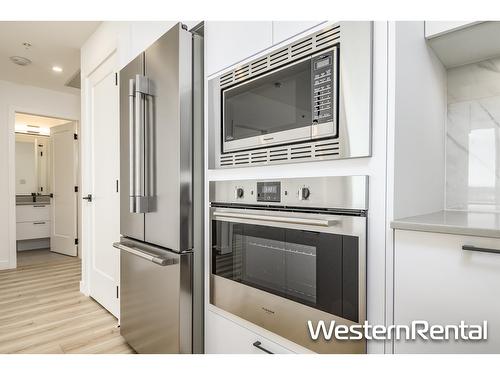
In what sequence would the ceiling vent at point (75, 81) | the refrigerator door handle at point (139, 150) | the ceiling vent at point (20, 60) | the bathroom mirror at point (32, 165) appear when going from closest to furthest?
the refrigerator door handle at point (139, 150), the ceiling vent at point (20, 60), the ceiling vent at point (75, 81), the bathroom mirror at point (32, 165)

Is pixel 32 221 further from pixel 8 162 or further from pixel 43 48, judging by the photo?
→ pixel 43 48

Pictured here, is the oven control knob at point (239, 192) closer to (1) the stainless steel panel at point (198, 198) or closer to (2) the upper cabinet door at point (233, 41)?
(1) the stainless steel panel at point (198, 198)

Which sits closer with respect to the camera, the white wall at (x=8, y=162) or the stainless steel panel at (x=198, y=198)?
the stainless steel panel at (x=198, y=198)

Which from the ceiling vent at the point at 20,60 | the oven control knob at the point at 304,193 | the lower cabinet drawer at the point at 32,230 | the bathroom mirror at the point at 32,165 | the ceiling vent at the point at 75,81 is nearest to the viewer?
the oven control knob at the point at 304,193

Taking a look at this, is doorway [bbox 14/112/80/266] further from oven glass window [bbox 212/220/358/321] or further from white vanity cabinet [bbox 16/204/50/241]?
oven glass window [bbox 212/220/358/321]

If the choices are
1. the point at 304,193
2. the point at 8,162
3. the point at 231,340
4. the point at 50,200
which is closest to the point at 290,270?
the point at 304,193

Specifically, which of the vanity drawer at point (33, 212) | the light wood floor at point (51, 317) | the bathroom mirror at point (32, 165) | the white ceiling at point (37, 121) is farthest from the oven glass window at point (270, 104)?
the bathroom mirror at point (32, 165)

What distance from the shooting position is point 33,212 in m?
5.30

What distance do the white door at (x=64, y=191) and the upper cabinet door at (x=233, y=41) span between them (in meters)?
4.09

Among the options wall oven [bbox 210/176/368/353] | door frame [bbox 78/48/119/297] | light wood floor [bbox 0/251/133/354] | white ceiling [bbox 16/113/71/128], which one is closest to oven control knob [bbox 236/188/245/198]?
wall oven [bbox 210/176/368/353]

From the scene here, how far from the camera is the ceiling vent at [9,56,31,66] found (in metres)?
3.50

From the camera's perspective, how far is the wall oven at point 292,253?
97cm

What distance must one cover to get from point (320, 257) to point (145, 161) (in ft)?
3.64
